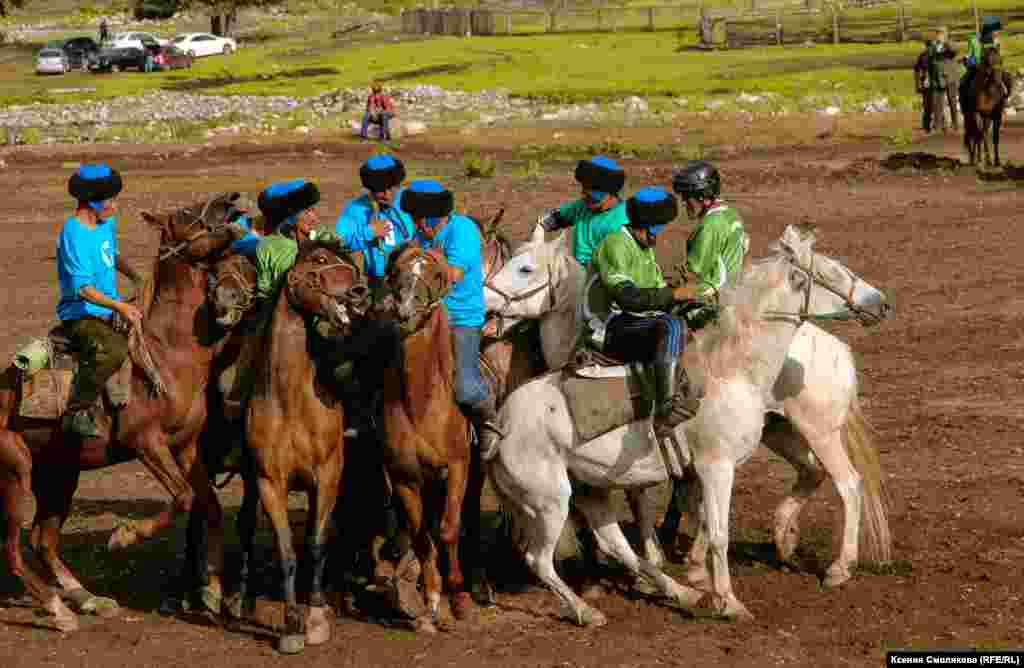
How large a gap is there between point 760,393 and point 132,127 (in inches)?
1556

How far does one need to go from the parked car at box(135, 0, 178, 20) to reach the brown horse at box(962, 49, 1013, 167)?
244ft

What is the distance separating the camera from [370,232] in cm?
1109

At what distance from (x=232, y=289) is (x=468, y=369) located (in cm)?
167

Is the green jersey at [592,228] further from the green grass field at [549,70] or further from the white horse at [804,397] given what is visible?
the green grass field at [549,70]

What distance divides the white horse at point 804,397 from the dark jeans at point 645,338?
1.42ft

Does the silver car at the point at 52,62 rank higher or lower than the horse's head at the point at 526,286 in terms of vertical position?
lower

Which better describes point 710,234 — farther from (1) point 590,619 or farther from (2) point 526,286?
(1) point 590,619

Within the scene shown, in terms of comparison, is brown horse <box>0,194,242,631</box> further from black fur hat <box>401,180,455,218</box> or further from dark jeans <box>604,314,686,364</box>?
dark jeans <box>604,314,686,364</box>

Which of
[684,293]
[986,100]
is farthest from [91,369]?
[986,100]

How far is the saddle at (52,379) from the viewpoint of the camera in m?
10.8

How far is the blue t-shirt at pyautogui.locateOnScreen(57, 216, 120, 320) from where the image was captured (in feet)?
35.4

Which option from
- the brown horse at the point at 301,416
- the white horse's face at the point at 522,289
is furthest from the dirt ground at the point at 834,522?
the white horse's face at the point at 522,289

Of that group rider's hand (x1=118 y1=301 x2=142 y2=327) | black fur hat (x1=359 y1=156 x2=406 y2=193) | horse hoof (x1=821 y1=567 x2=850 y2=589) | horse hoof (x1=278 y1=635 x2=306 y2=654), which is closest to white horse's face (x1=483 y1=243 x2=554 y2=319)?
black fur hat (x1=359 y1=156 x2=406 y2=193)

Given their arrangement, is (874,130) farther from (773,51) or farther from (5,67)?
(5,67)
